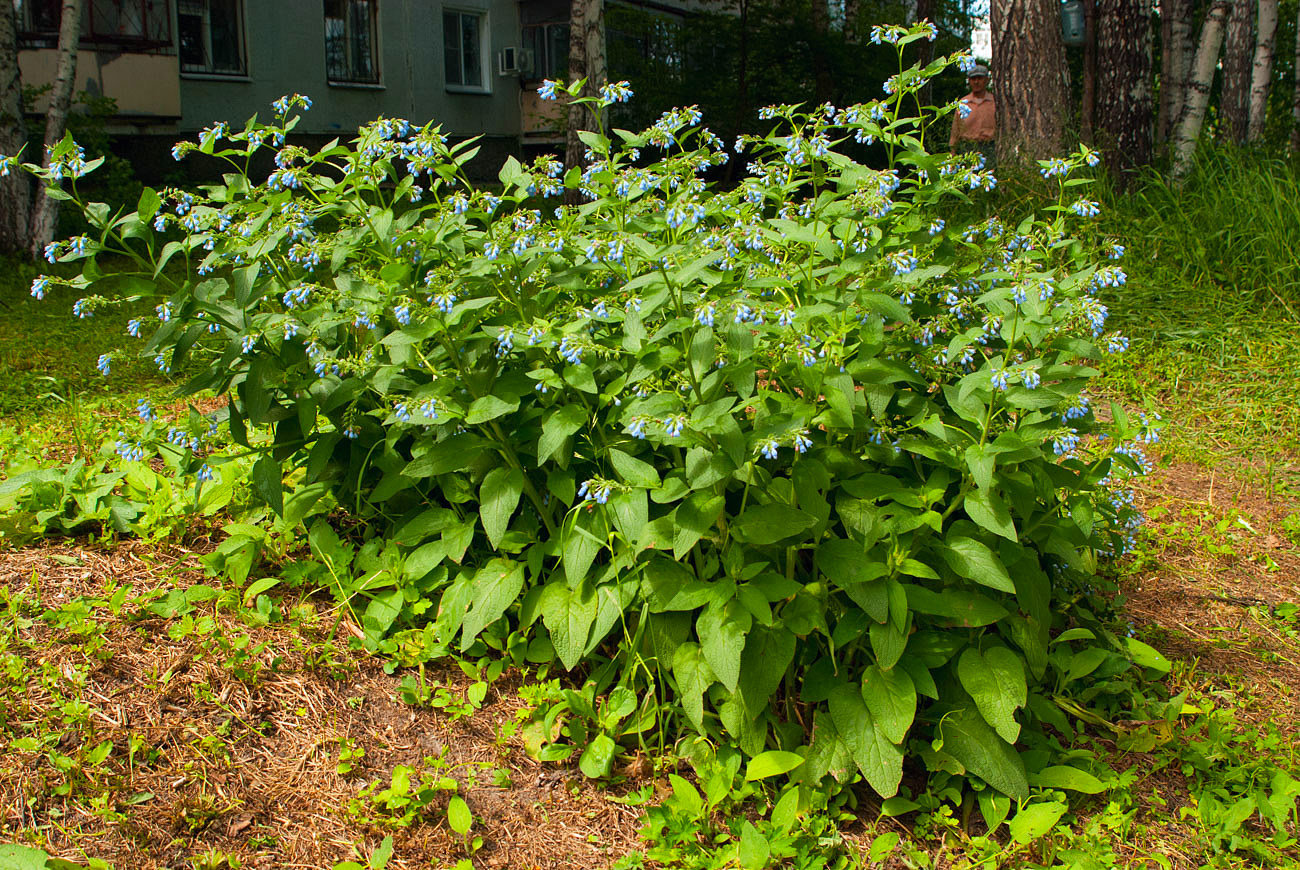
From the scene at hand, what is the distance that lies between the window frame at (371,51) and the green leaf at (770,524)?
15988 mm

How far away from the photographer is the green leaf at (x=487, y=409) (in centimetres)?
224

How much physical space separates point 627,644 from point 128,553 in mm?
1569

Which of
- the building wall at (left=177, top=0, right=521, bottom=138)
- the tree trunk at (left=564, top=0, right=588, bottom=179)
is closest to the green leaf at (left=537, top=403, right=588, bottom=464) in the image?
the tree trunk at (left=564, top=0, right=588, bottom=179)

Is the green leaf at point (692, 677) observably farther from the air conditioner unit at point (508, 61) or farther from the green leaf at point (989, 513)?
the air conditioner unit at point (508, 61)

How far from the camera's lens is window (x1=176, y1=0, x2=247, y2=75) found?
48.1ft

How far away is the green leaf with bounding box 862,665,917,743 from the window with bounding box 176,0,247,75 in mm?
15457

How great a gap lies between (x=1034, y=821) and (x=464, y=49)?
18937mm

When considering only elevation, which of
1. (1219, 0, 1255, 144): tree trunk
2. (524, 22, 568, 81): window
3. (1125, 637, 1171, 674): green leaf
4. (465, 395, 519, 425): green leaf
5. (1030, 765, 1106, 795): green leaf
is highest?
(524, 22, 568, 81): window

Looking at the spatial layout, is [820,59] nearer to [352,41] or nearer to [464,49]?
[464,49]

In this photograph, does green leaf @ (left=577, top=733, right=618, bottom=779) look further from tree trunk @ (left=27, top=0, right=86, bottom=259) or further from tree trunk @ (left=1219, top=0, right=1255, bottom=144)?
tree trunk @ (left=1219, top=0, right=1255, bottom=144)

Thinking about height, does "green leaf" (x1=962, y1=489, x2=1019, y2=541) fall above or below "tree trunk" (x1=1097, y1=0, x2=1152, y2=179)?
below

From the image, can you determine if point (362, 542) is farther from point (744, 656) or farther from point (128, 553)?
point (744, 656)

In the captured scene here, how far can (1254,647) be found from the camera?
3.05m

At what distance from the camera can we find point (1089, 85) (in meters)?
9.98
